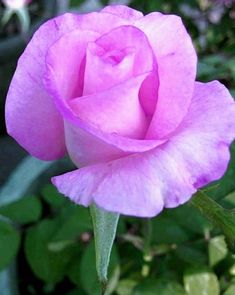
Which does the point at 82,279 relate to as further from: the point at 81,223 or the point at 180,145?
the point at 180,145

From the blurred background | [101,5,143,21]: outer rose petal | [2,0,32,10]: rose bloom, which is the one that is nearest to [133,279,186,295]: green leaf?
the blurred background

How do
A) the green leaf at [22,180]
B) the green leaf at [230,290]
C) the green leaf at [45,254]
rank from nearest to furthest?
1. the green leaf at [230,290]
2. the green leaf at [45,254]
3. the green leaf at [22,180]

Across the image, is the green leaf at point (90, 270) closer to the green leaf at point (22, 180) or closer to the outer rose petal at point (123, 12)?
the green leaf at point (22, 180)

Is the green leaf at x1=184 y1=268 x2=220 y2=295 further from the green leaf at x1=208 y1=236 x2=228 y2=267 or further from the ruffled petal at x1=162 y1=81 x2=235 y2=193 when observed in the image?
the ruffled petal at x1=162 y1=81 x2=235 y2=193

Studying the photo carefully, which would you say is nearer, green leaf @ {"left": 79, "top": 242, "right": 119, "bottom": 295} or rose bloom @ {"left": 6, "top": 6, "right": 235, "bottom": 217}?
rose bloom @ {"left": 6, "top": 6, "right": 235, "bottom": 217}

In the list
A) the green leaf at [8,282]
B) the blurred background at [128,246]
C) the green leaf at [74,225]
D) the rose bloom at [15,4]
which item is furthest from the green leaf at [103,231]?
the rose bloom at [15,4]

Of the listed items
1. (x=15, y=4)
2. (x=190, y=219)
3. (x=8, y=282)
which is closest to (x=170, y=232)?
(x=190, y=219)
